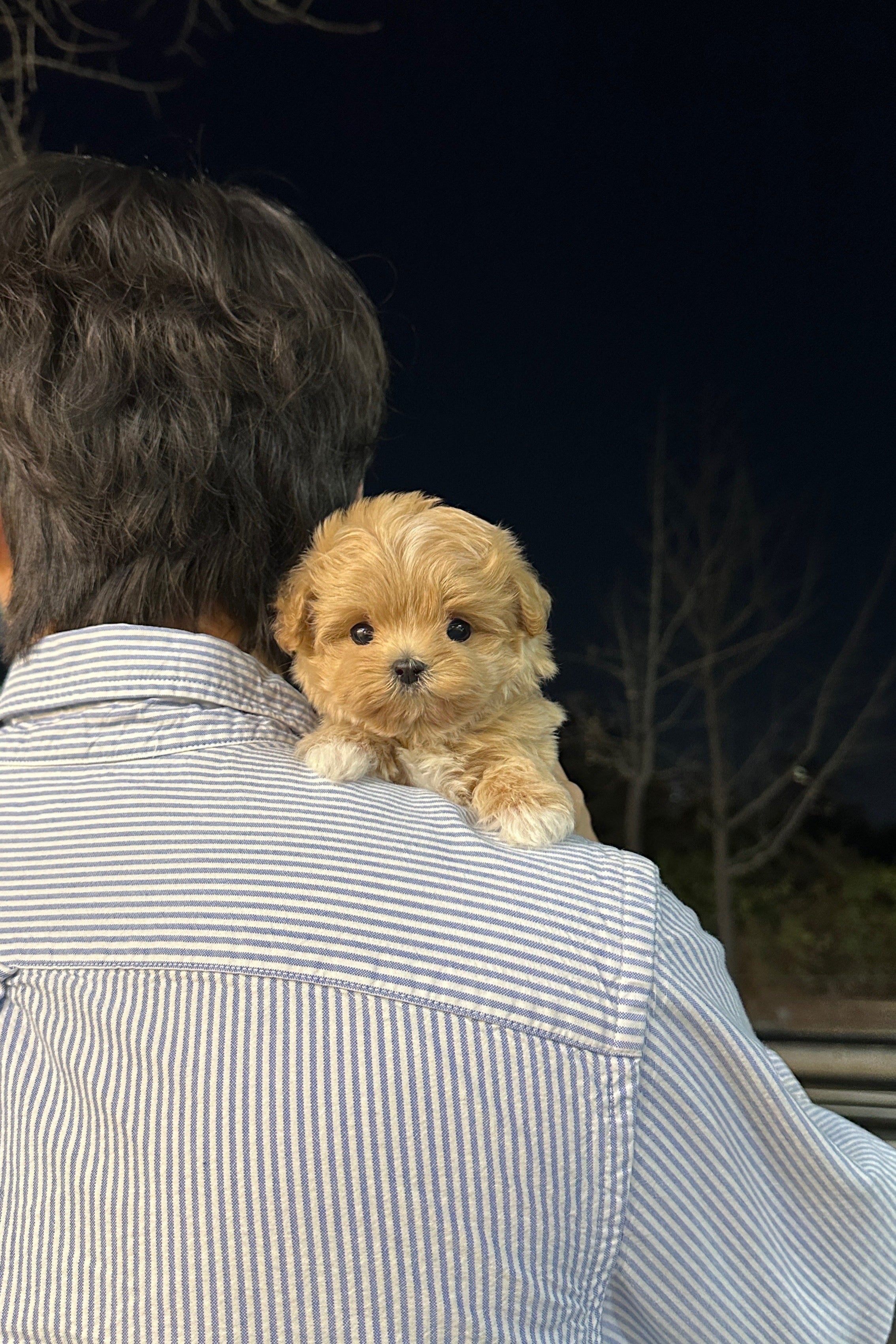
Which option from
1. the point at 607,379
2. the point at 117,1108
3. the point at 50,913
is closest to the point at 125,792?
the point at 50,913

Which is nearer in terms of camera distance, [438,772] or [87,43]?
[438,772]

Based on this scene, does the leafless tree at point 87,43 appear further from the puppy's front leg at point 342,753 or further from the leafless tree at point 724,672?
the puppy's front leg at point 342,753

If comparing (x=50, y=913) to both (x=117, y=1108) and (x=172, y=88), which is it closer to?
(x=117, y=1108)

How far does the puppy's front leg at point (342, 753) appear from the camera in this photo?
676 mm

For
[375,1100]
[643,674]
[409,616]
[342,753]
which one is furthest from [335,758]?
[643,674]

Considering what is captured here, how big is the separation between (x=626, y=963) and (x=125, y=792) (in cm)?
33

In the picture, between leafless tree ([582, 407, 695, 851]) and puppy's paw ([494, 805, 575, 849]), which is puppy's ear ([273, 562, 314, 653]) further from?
leafless tree ([582, 407, 695, 851])

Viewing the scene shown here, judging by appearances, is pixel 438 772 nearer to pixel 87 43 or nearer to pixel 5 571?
pixel 5 571

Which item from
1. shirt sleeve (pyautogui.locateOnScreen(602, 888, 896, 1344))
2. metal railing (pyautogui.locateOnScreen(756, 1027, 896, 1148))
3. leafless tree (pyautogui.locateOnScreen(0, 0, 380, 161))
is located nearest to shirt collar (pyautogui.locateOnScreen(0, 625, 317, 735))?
shirt sleeve (pyautogui.locateOnScreen(602, 888, 896, 1344))

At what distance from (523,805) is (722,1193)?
0.83ft

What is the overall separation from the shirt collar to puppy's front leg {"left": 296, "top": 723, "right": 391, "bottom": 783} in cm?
5

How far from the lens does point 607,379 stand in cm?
227

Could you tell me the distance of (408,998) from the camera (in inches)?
21.7

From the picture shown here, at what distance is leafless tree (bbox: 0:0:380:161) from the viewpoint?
85.4 inches
